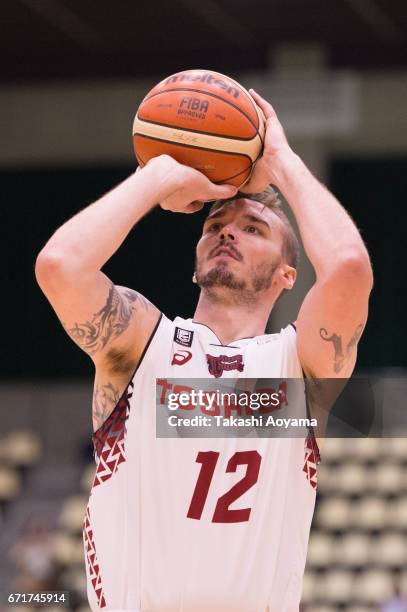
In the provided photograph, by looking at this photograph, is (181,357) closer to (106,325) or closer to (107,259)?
(106,325)

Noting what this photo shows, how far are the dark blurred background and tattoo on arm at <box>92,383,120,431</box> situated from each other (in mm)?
8167

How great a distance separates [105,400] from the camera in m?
3.26

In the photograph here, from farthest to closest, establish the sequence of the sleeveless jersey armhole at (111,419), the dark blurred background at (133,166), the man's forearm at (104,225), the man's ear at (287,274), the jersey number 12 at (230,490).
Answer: the dark blurred background at (133,166) → the man's ear at (287,274) → the sleeveless jersey armhole at (111,419) → the jersey number 12 at (230,490) → the man's forearm at (104,225)

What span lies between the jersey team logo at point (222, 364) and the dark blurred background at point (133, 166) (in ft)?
26.8

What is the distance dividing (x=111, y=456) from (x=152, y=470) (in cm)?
14

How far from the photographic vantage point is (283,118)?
39.8 feet

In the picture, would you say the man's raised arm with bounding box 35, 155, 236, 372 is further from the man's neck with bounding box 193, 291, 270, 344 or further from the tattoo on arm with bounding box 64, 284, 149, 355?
the man's neck with bounding box 193, 291, 270, 344

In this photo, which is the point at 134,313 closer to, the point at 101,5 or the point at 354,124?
the point at 101,5

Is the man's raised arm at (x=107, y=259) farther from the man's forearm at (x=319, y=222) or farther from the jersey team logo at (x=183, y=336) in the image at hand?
the man's forearm at (x=319, y=222)

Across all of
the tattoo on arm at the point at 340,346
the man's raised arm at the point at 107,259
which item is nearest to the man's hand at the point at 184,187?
the man's raised arm at the point at 107,259

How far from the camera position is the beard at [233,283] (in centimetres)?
338

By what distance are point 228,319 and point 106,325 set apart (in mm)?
465

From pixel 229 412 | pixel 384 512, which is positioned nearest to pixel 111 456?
pixel 229 412

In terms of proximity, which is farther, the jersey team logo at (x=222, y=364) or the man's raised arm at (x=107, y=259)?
the jersey team logo at (x=222, y=364)
